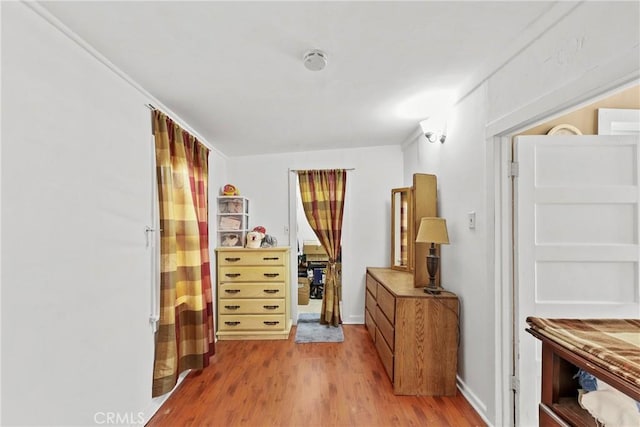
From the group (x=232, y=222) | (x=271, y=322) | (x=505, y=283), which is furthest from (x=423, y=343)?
(x=232, y=222)

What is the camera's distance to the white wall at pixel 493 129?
114 cm

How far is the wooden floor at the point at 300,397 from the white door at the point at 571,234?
66 centimetres

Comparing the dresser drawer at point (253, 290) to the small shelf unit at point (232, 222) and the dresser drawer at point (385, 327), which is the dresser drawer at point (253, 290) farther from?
the dresser drawer at point (385, 327)

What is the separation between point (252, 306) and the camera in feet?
11.0

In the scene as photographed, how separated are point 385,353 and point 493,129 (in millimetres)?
1991

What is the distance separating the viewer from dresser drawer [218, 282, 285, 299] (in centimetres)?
337

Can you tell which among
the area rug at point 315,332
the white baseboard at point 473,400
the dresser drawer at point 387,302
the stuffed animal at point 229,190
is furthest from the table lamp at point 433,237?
the stuffed animal at point 229,190

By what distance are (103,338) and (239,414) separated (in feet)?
3.48

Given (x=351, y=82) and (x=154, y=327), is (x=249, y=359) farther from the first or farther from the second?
(x=351, y=82)

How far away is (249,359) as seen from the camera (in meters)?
2.87

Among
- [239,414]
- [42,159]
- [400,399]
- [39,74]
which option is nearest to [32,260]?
[42,159]

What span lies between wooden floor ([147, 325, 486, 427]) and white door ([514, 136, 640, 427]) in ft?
2.15

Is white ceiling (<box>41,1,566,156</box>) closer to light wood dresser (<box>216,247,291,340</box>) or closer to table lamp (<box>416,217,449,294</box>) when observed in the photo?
table lamp (<box>416,217,449,294</box>)

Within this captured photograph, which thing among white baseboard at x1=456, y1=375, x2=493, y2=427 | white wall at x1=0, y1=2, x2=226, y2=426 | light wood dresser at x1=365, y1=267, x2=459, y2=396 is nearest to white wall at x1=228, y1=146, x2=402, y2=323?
light wood dresser at x1=365, y1=267, x2=459, y2=396
